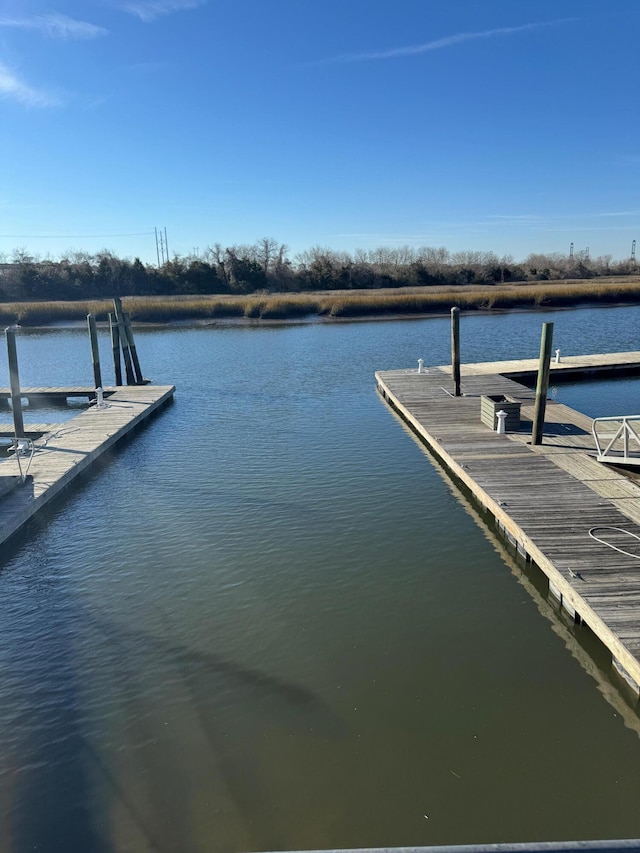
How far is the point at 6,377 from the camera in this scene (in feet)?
78.2

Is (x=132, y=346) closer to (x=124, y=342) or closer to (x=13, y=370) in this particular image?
(x=124, y=342)

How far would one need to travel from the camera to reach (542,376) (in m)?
9.79

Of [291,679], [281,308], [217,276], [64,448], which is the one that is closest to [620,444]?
[291,679]

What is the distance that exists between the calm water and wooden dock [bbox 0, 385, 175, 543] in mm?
365

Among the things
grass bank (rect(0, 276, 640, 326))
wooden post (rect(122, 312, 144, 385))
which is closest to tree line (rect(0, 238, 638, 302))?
grass bank (rect(0, 276, 640, 326))

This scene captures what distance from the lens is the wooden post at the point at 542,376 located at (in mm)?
9695

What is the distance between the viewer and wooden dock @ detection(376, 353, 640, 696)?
213 inches

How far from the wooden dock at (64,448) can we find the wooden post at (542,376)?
771 cm

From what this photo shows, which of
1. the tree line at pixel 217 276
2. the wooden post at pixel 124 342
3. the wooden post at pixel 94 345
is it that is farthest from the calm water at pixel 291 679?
the tree line at pixel 217 276

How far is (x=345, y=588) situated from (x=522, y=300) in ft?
138

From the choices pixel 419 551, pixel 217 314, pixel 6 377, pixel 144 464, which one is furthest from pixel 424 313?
pixel 419 551

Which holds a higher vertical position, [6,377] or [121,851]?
[6,377]

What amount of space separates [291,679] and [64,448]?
8.11 meters

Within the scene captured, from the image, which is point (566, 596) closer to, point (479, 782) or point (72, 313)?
point (479, 782)
